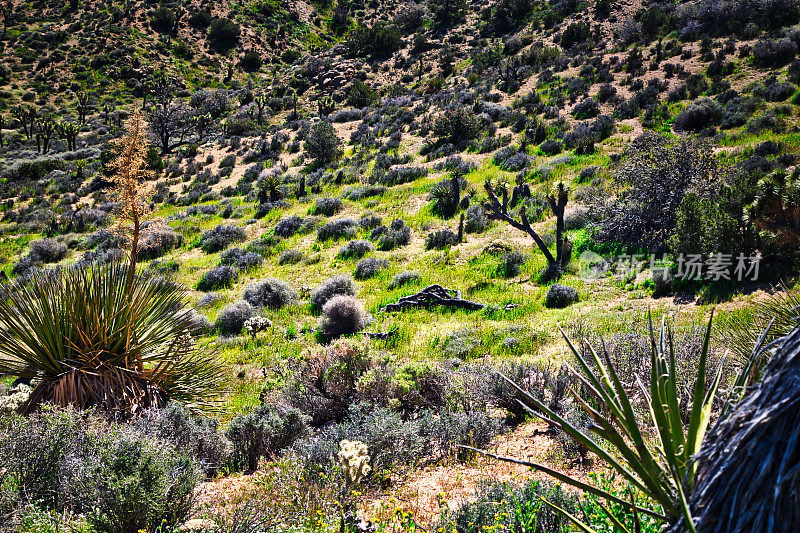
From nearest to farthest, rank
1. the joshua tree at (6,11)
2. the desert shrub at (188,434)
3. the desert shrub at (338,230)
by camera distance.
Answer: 1. the desert shrub at (188,434)
2. the desert shrub at (338,230)
3. the joshua tree at (6,11)

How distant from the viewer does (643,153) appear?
12.8 metres

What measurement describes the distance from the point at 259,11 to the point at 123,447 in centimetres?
7030

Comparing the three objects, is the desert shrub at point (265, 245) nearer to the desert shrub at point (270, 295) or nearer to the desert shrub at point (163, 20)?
the desert shrub at point (270, 295)

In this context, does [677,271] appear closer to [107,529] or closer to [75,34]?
[107,529]

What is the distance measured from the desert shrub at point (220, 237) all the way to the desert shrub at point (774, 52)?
26.0 meters

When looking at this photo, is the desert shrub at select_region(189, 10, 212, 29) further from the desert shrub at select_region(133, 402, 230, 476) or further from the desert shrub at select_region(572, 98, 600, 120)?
the desert shrub at select_region(133, 402, 230, 476)

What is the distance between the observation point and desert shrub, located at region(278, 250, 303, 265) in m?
14.9

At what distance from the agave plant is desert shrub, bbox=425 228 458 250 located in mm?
9932

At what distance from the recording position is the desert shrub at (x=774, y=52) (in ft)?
67.7

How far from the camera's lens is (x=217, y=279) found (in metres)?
13.9

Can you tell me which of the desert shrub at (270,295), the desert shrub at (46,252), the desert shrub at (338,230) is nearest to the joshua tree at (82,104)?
the desert shrub at (46,252)

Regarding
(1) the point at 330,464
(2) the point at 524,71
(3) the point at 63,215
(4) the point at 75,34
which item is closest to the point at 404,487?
(1) the point at 330,464

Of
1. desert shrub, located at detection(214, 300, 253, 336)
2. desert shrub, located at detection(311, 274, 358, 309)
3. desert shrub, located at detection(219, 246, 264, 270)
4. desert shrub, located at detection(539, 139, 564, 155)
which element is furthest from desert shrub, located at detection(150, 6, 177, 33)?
desert shrub, located at detection(311, 274, 358, 309)

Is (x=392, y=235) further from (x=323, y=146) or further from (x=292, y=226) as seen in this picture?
(x=323, y=146)
